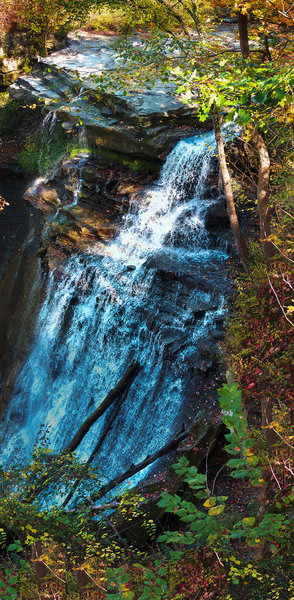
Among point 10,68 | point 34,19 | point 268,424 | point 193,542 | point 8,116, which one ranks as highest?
point 34,19

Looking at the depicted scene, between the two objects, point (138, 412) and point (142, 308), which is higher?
point (142, 308)

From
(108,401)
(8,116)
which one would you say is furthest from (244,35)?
(8,116)

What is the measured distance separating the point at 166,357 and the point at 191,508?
21.1ft

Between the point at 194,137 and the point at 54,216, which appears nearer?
the point at 194,137

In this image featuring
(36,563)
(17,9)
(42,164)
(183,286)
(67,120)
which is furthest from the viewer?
(17,9)

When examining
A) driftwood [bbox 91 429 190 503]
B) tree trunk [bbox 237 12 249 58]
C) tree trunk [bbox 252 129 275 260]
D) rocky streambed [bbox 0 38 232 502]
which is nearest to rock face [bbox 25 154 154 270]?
rocky streambed [bbox 0 38 232 502]

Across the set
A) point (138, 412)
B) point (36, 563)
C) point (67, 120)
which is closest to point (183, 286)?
point (138, 412)

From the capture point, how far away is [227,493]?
267 inches

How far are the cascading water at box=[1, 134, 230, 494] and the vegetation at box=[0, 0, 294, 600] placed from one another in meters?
1.31

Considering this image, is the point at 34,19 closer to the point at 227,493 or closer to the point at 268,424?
the point at 227,493

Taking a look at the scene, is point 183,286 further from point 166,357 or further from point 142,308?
point 166,357

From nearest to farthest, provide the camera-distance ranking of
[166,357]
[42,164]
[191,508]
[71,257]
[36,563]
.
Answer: [191,508] < [36,563] < [166,357] < [71,257] < [42,164]

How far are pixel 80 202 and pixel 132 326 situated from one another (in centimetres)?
517

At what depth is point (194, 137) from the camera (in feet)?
41.9
